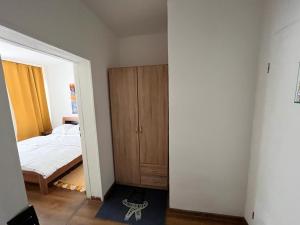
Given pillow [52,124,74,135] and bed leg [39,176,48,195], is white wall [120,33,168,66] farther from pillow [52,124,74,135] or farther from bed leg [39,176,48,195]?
pillow [52,124,74,135]

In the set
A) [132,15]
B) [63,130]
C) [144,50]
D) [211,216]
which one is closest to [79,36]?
[132,15]

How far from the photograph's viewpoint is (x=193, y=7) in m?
1.57

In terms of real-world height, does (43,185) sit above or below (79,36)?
below

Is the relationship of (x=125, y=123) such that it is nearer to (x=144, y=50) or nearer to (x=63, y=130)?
(x=144, y=50)

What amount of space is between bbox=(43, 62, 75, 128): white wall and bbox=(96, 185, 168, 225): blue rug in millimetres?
3326

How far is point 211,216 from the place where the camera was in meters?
1.90

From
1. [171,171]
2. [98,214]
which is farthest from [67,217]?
[171,171]

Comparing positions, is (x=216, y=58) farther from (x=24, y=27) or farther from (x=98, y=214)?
(x=98, y=214)

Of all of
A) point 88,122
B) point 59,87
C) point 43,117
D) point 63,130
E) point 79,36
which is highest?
point 79,36

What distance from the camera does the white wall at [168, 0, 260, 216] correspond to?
1537 millimetres

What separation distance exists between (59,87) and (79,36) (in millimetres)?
3489

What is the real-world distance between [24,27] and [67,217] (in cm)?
220

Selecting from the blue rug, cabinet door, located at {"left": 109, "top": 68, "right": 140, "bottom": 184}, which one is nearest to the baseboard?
the blue rug

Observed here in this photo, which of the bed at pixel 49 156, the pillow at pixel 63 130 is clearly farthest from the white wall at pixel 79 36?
the pillow at pixel 63 130
